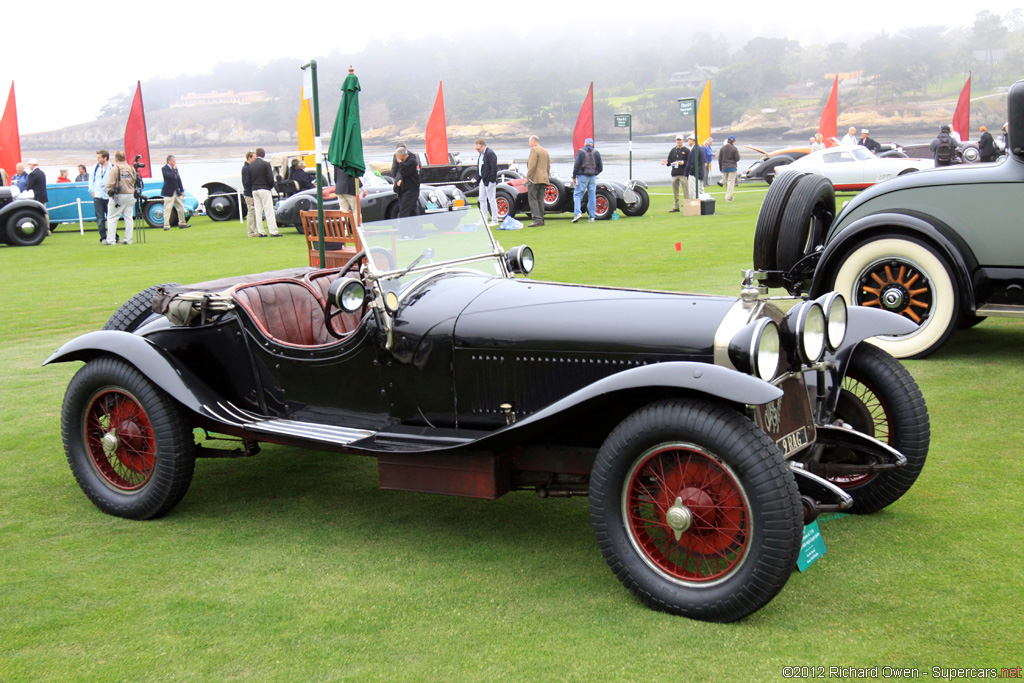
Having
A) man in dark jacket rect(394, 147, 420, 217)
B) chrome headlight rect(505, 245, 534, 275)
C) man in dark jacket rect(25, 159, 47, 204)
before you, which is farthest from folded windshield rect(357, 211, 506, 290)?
man in dark jacket rect(25, 159, 47, 204)

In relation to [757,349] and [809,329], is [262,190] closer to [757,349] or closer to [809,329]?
[809,329]

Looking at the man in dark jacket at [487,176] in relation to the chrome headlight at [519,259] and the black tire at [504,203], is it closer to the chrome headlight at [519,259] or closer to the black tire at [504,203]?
the black tire at [504,203]

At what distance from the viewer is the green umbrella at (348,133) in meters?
9.72

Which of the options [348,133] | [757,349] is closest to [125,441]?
[757,349]

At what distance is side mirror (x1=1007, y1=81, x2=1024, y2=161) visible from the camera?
5.82 meters

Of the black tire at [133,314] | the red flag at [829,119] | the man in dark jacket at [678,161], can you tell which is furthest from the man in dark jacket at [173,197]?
the red flag at [829,119]

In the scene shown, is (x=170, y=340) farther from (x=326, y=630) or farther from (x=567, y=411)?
(x=567, y=411)

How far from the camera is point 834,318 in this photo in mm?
3406

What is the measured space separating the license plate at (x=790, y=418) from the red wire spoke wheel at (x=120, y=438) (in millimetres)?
2743

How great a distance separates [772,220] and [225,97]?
445 feet

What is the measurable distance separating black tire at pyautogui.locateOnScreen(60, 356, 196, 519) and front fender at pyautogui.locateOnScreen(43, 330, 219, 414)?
0.21 feet

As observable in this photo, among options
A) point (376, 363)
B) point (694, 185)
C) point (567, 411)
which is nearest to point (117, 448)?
point (376, 363)

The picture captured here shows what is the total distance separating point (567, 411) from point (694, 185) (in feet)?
58.8

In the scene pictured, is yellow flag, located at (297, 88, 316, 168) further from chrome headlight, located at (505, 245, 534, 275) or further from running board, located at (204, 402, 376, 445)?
running board, located at (204, 402, 376, 445)
